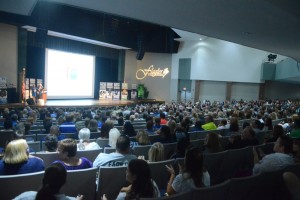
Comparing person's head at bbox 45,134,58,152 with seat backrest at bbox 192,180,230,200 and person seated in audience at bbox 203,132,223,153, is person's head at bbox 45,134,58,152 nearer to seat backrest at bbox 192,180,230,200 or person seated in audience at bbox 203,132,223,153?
person seated in audience at bbox 203,132,223,153

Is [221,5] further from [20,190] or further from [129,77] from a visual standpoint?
Answer: [129,77]

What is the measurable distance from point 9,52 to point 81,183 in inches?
502

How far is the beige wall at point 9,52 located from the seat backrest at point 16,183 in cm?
1230

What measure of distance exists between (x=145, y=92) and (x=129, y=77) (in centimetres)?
177

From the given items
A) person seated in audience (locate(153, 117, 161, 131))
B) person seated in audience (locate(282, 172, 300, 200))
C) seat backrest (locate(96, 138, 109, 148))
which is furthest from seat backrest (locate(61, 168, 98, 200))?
person seated in audience (locate(153, 117, 161, 131))

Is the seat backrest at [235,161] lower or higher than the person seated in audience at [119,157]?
lower

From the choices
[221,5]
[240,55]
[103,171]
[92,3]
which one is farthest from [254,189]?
[240,55]

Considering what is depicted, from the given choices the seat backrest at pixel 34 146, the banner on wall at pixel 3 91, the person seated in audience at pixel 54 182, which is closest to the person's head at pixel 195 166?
the person seated in audience at pixel 54 182

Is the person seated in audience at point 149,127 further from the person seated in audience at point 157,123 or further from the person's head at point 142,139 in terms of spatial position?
the person's head at point 142,139

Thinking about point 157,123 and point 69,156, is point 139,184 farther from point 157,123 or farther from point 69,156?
point 157,123

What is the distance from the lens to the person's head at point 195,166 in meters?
2.74

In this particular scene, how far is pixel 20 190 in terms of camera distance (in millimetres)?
2693

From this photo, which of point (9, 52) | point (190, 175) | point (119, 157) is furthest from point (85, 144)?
point (9, 52)

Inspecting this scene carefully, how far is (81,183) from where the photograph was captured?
2943 millimetres
